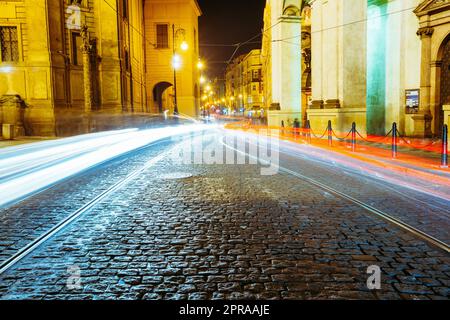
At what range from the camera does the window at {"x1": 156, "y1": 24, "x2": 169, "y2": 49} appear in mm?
52750

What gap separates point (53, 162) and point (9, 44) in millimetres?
19837

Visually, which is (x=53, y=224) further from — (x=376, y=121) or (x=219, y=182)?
(x=376, y=121)

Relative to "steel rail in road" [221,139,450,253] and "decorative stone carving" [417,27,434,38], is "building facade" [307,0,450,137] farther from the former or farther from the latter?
"steel rail in road" [221,139,450,253]

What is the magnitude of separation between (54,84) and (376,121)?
2003 cm

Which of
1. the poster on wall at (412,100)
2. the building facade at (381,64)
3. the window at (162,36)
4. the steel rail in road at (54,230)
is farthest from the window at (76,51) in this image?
the steel rail in road at (54,230)

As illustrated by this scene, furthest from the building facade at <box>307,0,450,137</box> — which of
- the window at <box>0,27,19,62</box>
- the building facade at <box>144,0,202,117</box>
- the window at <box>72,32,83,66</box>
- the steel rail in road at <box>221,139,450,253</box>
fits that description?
the building facade at <box>144,0,202,117</box>

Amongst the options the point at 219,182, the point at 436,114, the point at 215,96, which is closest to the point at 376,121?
the point at 436,114

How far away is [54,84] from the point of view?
2855cm

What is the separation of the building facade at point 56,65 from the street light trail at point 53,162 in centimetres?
929

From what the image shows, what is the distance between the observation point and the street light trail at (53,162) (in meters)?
9.66

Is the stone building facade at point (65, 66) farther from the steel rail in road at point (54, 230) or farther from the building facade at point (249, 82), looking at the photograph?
the building facade at point (249, 82)

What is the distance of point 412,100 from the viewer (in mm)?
20750

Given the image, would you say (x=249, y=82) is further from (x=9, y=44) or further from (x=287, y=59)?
(x=9, y=44)

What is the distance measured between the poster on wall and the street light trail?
13.4 metres
